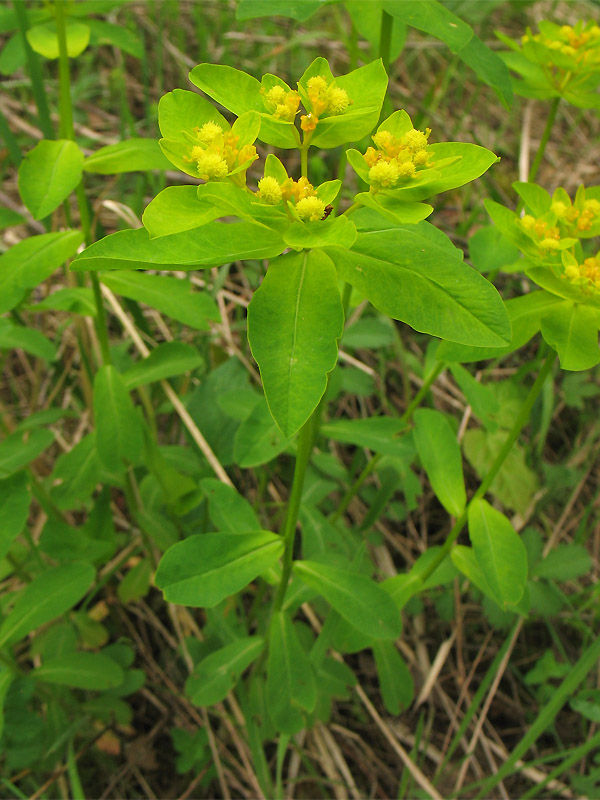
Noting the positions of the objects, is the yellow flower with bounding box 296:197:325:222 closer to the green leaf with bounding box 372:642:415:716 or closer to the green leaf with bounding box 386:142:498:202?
the green leaf with bounding box 386:142:498:202

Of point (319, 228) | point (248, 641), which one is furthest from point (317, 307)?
point (248, 641)

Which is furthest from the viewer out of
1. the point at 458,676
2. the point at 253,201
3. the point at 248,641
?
the point at 458,676

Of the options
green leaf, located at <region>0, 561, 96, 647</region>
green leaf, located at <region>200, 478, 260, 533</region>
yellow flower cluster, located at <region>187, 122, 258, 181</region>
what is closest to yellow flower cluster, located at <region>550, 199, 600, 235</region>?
yellow flower cluster, located at <region>187, 122, 258, 181</region>

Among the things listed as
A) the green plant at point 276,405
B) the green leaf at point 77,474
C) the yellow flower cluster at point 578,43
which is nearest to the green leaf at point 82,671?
the green plant at point 276,405

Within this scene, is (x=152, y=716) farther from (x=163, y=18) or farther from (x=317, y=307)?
(x=163, y=18)

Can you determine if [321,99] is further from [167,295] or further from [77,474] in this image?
[77,474]

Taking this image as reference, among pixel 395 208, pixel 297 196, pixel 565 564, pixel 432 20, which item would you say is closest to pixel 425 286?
pixel 395 208

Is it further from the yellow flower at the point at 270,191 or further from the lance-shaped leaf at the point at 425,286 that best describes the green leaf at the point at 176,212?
the lance-shaped leaf at the point at 425,286
